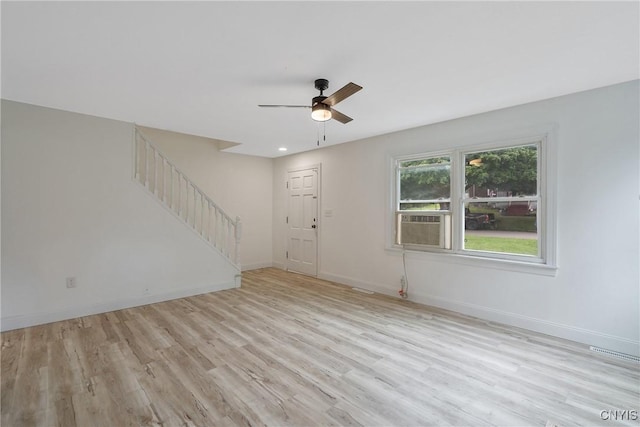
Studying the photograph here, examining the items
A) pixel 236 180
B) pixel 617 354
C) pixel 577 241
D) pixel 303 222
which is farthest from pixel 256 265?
pixel 617 354

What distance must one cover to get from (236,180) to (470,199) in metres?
4.46

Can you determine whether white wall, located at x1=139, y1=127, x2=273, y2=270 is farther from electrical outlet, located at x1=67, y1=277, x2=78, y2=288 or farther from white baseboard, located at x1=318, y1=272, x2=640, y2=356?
white baseboard, located at x1=318, y1=272, x2=640, y2=356

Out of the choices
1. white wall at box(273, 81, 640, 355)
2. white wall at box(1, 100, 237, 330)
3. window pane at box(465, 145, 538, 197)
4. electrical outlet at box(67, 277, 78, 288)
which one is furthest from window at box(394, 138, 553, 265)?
electrical outlet at box(67, 277, 78, 288)

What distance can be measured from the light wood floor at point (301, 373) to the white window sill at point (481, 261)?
0.69 metres

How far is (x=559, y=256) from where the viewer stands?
296 centimetres

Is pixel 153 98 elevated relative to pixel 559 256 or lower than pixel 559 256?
elevated

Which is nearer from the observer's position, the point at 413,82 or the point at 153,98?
the point at 413,82

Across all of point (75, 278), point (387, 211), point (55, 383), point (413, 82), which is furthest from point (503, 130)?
point (75, 278)

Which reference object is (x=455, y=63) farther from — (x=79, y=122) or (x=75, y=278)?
(x=75, y=278)

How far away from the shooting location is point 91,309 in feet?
11.6

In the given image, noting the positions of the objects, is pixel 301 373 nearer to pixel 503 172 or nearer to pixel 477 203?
pixel 477 203

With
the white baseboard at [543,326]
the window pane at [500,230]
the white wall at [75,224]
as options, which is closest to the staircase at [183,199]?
the white wall at [75,224]

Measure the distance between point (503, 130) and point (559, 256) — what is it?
5.03 ft

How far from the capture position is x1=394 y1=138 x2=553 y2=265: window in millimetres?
3191
